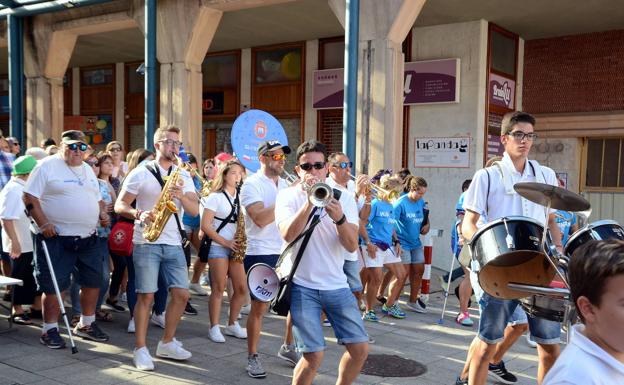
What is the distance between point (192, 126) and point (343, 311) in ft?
30.9

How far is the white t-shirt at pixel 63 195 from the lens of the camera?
5465mm

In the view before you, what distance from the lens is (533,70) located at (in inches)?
501

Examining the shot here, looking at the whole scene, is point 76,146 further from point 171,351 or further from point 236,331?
point 236,331

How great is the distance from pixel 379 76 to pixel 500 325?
6453mm

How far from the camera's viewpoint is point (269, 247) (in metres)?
5.27

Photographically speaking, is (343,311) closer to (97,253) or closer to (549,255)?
(549,255)

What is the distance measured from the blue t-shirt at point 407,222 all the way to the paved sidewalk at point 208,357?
1294mm

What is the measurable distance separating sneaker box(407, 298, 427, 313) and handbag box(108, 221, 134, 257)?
12.9ft

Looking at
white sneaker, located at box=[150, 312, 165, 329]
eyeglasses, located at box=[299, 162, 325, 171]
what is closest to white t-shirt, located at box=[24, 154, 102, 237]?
white sneaker, located at box=[150, 312, 165, 329]

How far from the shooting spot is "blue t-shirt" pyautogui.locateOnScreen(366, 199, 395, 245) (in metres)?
7.39

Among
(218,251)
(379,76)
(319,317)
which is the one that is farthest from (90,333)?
(379,76)

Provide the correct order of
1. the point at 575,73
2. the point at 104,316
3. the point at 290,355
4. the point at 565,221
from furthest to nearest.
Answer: the point at 575,73, the point at 565,221, the point at 104,316, the point at 290,355

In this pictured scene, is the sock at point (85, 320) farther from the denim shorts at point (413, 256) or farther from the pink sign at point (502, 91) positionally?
the pink sign at point (502, 91)

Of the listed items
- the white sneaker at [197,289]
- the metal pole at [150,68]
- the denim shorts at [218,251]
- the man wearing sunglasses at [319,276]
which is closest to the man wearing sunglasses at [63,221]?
the denim shorts at [218,251]
